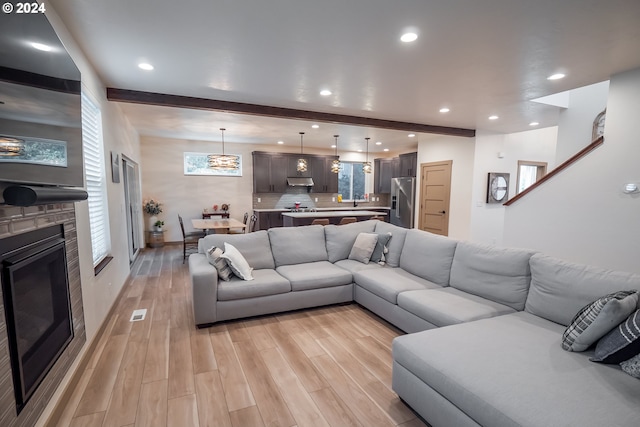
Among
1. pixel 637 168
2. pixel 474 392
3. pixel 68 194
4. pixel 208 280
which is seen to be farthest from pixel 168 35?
pixel 637 168

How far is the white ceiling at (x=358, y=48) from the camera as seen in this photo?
204cm

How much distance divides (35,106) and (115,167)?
8.55ft

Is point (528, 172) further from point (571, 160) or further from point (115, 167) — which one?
point (115, 167)

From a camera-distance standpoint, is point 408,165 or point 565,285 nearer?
point 565,285

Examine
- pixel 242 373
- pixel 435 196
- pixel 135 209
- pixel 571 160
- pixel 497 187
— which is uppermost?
pixel 571 160

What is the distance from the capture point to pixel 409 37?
7.89 ft

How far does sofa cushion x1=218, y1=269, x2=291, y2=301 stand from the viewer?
3.03 meters

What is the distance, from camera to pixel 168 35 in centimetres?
238

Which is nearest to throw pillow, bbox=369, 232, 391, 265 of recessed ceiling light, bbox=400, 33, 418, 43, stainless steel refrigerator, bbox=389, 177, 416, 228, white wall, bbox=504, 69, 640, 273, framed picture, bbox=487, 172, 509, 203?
white wall, bbox=504, 69, 640, 273

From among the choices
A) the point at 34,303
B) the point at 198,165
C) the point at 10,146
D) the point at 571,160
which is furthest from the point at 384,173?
the point at 10,146

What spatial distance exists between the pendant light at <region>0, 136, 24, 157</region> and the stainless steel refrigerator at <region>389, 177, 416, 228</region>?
7.50 metres

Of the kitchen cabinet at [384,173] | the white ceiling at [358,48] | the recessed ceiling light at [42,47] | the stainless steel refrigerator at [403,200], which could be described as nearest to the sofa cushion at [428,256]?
the white ceiling at [358,48]

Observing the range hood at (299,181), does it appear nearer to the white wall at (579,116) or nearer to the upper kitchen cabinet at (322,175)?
the upper kitchen cabinet at (322,175)

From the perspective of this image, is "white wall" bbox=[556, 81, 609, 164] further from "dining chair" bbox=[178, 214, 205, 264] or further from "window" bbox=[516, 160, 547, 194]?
"dining chair" bbox=[178, 214, 205, 264]
